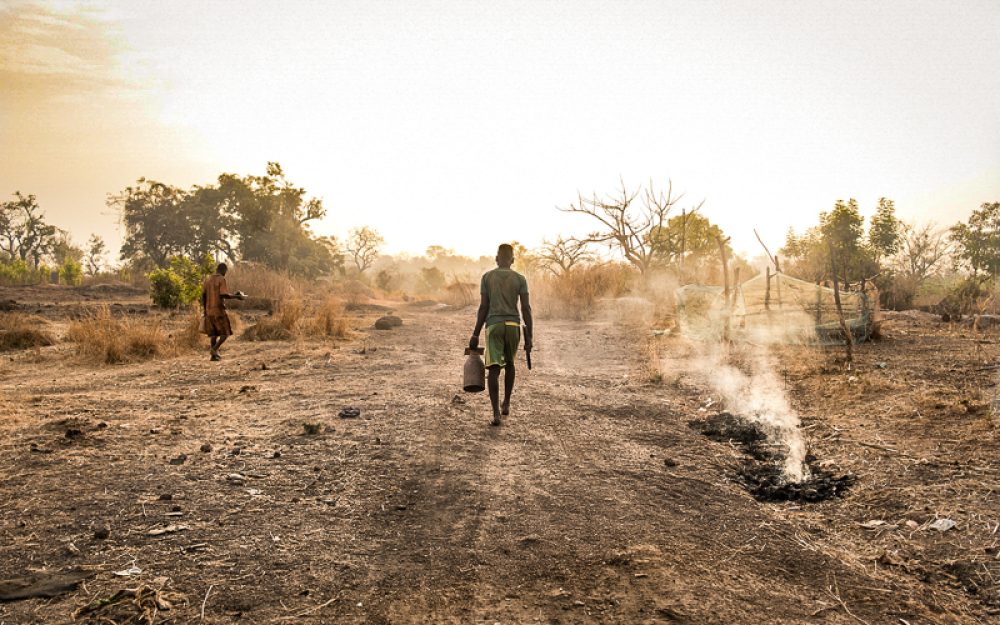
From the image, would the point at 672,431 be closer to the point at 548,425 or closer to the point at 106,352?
the point at 548,425

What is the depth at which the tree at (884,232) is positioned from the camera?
2769 cm

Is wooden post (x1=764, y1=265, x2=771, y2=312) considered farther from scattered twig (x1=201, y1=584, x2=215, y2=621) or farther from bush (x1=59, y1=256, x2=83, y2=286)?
bush (x1=59, y1=256, x2=83, y2=286)

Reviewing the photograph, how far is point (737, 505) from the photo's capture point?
4094mm

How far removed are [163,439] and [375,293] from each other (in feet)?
92.2

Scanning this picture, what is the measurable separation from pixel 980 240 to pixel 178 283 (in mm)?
33359

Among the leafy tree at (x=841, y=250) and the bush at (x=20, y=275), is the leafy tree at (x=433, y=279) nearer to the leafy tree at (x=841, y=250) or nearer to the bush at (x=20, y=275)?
the bush at (x=20, y=275)

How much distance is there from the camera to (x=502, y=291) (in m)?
5.91

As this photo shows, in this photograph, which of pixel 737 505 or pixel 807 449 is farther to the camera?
pixel 807 449

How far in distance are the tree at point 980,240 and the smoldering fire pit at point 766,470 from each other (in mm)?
28695

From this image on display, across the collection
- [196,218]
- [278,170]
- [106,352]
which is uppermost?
[278,170]

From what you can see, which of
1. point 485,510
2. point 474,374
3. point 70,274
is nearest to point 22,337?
point 474,374

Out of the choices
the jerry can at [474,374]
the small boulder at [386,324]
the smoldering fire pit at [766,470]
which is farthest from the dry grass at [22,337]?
the smoldering fire pit at [766,470]

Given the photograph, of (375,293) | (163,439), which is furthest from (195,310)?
(375,293)

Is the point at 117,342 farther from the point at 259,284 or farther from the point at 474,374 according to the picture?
the point at 259,284
